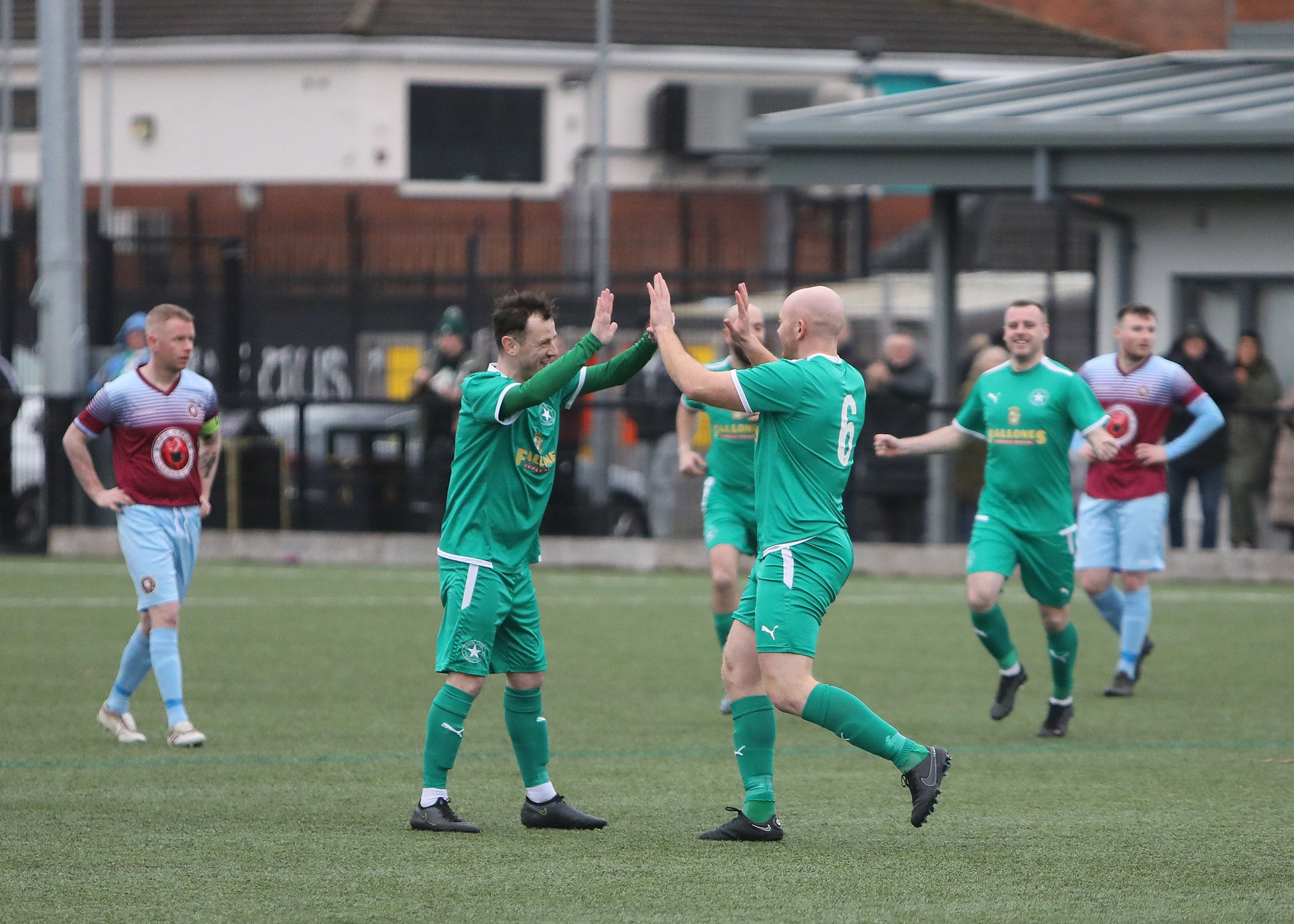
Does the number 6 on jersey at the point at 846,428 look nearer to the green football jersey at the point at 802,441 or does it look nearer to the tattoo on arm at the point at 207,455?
the green football jersey at the point at 802,441

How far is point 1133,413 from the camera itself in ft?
35.7

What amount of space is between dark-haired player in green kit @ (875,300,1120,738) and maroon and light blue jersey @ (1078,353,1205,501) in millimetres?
1248

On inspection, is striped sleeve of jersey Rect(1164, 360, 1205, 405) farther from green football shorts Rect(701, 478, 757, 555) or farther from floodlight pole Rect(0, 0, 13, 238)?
floodlight pole Rect(0, 0, 13, 238)

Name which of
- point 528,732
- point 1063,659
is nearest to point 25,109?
point 1063,659

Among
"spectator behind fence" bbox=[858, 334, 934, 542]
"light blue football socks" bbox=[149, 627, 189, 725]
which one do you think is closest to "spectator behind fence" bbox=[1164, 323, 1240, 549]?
"spectator behind fence" bbox=[858, 334, 934, 542]

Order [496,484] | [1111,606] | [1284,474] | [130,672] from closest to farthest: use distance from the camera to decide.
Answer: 1. [496,484]
2. [130,672]
3. [1111,606]
4. [1284,474]

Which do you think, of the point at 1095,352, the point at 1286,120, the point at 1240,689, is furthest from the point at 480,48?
the point at 1240,689

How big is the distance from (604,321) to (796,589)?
3.62 ft

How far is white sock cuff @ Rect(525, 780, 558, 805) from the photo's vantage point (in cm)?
698

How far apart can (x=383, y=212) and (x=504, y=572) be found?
26917mm

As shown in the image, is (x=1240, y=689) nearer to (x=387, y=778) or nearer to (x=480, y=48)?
(x=387, y=778)

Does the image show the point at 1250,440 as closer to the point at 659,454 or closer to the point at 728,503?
the point at 659,454

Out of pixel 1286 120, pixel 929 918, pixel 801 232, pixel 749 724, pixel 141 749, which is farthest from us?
pixel 801 232

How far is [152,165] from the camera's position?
3400 cm
